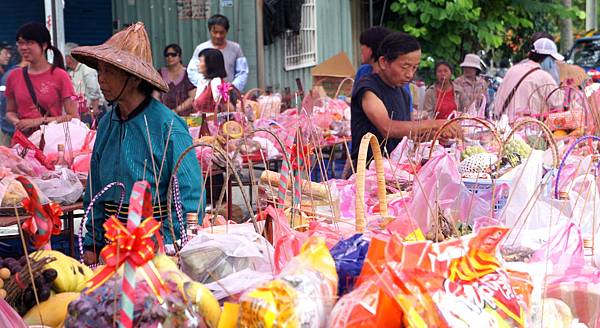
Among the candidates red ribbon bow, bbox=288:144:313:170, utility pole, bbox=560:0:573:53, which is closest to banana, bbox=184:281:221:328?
red ribbon bow, bbox=288:144:313:170

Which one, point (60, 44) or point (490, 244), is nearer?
point (490, 244)

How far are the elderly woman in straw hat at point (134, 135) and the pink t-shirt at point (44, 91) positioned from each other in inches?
117

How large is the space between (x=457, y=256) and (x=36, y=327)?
0.81m

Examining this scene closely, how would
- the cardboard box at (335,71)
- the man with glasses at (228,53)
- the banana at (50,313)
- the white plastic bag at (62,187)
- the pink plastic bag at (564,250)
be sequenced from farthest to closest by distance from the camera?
1. the cardboard box at (335,71)
2. the man with glasses at (228,53)
3. the white plastic bag at (62,187)
4. the pink plastic bag at (564,250)
5. the banana at (50,313)

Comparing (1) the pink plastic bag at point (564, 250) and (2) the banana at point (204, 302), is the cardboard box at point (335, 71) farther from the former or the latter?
(2) the banana at point (204, 302)

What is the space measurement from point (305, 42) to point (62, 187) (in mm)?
8579

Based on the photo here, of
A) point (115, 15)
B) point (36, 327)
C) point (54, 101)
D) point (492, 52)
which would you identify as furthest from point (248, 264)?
point (492, 52)

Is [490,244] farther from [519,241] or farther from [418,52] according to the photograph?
[418,52]

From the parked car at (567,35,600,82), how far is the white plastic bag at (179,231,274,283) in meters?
12.6

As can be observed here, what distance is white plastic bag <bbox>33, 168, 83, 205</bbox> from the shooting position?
423cm

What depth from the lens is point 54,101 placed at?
6.03 meters

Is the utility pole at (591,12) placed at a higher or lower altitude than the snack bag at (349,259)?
higher

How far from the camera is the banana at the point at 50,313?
1834mm

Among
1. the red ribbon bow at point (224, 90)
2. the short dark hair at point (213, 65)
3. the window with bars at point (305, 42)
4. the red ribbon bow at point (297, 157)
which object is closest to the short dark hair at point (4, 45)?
the short dark hair at point (213, 65)
